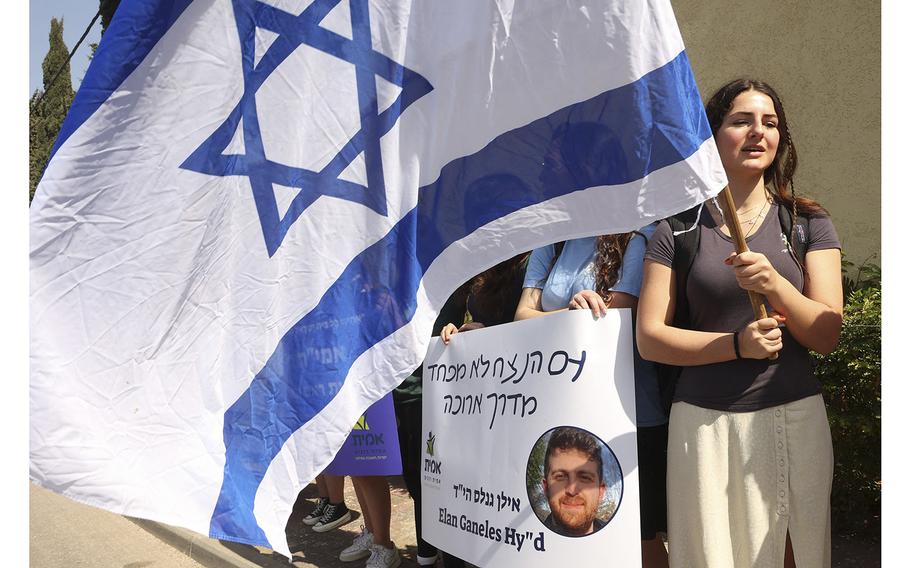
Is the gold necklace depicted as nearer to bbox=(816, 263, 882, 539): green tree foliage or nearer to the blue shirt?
the blue shirt

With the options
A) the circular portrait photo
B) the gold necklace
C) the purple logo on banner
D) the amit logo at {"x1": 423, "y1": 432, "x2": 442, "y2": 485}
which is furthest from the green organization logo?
the gold necklace

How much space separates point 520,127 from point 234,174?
3.00 ft

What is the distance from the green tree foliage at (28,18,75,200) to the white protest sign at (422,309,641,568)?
18972 mm

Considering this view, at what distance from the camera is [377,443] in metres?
4.43

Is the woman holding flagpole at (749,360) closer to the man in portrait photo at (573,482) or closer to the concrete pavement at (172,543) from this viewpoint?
the man in portrait photo at (573,482)

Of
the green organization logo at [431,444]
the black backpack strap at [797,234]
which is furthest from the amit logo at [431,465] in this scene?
the black backpack strap at [797,234]

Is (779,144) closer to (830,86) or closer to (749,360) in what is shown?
(749,360)

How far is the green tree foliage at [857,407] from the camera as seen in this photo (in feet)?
12.9

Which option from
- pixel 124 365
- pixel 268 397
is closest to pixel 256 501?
pixel 268 397

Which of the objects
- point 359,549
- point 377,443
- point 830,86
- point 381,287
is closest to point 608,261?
point 381,287

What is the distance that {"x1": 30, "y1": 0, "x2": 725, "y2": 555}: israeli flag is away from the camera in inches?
101

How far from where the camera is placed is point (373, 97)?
2.66m

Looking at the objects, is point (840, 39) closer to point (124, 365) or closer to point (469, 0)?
point (469, 0)

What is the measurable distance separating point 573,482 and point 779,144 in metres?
1.33
